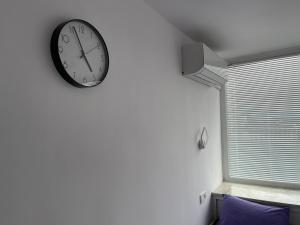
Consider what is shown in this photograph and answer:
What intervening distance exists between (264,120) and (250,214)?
1.20 m

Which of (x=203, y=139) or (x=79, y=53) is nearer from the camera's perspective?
(x=79, y=53)

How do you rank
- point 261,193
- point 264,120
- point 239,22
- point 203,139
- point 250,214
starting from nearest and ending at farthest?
point 239,22 → point 250,214 → point 203,139 → point 261,193 → point 264,120

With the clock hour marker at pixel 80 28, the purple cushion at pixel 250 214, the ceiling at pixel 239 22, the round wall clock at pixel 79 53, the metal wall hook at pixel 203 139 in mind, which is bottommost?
the purple cushion at pixel 250 214

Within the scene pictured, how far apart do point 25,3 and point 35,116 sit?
442 millimetres

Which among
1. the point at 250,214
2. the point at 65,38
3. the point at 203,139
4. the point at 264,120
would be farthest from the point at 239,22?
the point at 250,214

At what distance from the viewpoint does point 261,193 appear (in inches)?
104

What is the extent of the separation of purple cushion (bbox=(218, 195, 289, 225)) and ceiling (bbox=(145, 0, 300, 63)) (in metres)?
1.67

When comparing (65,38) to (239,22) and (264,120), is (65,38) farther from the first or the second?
(264,120)

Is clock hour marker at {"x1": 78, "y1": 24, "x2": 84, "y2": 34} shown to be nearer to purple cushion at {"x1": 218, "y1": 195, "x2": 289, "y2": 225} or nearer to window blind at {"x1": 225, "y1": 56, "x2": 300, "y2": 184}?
purple cushion at {"x1": 218, "y1": 195, "x2": 289, "y2": 225}

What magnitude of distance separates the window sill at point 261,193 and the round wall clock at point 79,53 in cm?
215

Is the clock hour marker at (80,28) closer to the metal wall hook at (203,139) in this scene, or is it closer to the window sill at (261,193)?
the metal wall hook at (203,139)

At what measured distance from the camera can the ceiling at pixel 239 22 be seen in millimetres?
1675

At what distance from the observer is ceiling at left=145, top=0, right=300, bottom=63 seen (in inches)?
65.9

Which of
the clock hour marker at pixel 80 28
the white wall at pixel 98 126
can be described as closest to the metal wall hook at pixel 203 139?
the white wall at pixel 98 126
